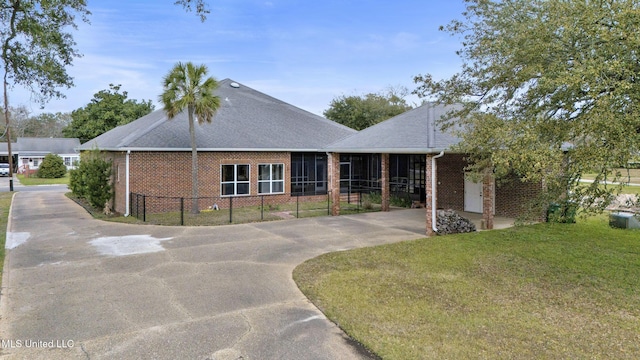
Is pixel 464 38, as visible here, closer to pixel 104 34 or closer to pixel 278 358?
pixel 278 358

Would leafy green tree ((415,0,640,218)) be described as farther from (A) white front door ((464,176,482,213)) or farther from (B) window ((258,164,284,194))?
(B) window ((258,164,284,194))

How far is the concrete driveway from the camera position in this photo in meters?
4.92

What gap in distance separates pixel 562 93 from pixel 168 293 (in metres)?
7.54

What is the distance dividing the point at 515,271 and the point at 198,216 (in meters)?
11.5

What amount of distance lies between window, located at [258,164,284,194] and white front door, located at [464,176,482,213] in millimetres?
8657

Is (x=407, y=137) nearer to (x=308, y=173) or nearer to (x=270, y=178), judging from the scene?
(x=270, y=178)

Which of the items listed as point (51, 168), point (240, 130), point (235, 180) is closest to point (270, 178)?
point (235, 180)

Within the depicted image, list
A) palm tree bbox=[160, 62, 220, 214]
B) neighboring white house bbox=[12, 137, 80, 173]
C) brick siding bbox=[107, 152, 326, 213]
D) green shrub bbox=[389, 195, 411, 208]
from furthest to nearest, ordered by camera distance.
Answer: neighboring white house bbox=[12, 137, 80, 173]
green shrub bbox=[389, 195, 411, 208]
brick siding bbox=[107, 152, 326, 213]
palm tree bbox=[160, 62, 220, 214]

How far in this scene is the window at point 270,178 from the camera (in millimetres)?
19234

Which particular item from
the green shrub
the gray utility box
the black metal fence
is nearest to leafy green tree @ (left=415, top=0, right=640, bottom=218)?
the gray utility box

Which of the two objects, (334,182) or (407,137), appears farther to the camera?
(334,182)

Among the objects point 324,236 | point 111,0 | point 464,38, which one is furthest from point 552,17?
point 111,0

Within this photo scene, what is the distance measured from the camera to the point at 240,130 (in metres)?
19.7

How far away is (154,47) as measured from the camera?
21.3m
